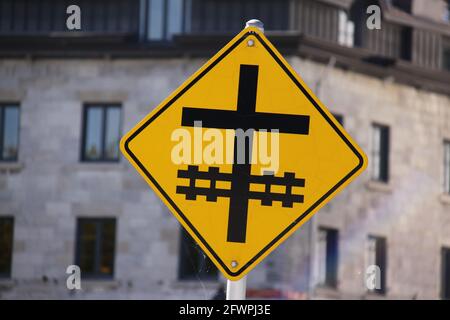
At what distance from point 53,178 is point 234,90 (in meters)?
25.1

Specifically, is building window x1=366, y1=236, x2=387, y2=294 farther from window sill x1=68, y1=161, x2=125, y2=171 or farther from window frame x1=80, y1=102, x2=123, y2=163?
window frame x1=80, y1=102, x2=123, y2=163

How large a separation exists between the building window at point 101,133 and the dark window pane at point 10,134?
210cm

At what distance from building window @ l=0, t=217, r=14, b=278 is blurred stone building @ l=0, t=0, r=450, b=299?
35 millimetres

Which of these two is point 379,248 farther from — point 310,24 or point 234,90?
point 234,90

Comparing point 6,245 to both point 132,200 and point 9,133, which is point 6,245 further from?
point 132,200

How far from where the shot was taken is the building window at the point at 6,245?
100ft

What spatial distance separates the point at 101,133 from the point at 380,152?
8364 millimetres

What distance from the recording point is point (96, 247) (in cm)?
3017

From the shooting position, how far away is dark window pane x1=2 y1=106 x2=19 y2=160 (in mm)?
31203

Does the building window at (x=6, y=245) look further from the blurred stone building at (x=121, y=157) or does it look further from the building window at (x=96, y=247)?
the building window at (x=96, y=247)

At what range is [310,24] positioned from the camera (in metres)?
30.4

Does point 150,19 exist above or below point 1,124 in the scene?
above

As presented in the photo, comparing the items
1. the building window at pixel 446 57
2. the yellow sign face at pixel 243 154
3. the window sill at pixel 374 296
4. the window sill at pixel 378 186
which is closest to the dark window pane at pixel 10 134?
the window sill at pixel 378 186
